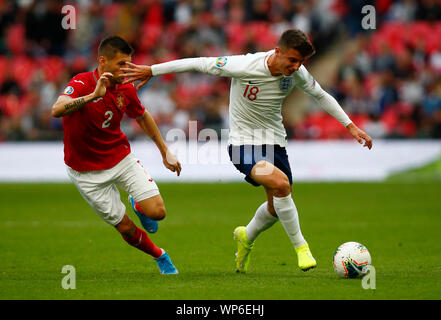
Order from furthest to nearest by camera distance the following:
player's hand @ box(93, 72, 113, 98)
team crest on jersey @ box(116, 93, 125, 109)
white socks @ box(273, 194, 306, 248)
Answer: team crest on jersey @ box(116, 93, 125, 109) → white socks @ box(273, 194, 306, 248) → player's hand @ box(93, 72, 113, 98)

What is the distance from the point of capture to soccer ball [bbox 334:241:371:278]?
7.25 metres

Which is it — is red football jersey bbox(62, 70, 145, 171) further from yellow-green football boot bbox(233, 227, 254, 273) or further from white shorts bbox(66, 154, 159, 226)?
yellow-green football boot bbox(233, 227, 254, 273)

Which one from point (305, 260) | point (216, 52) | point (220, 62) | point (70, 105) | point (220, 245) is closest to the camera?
point (70, 105)

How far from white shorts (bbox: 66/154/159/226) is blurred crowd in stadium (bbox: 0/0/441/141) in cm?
1261

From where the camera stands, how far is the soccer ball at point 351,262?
725cm

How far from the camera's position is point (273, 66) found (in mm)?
7578

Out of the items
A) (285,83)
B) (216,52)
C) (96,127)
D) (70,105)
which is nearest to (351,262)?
(285,83)

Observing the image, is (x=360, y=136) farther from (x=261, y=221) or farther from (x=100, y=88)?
(x=100, y=88)

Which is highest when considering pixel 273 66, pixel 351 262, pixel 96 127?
pixel 273 66

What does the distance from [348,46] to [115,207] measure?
1756cm

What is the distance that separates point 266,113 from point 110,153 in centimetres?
169

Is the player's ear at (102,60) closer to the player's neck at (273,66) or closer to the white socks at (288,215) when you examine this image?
the player's neck at (273,66)

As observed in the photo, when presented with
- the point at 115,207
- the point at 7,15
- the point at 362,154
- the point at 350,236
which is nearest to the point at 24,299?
the point at 115,207

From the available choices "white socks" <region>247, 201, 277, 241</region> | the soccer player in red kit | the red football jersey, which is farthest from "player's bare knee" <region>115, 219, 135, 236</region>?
"white socks" <region>247, 201, 277, 241</region>
